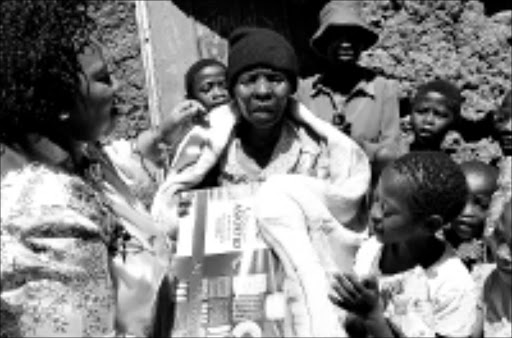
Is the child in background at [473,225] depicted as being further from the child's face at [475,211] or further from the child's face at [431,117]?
the child's face at [431,117]

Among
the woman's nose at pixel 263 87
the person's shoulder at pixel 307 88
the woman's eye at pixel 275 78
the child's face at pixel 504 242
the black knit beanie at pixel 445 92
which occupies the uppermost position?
the person's shoulder at pixel 307 88

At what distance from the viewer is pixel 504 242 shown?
204 inches

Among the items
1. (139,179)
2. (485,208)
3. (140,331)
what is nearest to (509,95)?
(485,208)

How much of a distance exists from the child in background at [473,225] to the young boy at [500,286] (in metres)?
1.19

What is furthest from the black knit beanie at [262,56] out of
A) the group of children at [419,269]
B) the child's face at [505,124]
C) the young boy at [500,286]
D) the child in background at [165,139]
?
the child's face at [505,124]

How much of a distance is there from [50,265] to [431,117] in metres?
3.54

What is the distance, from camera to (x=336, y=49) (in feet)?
23.9

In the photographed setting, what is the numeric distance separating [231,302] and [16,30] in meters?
1.21

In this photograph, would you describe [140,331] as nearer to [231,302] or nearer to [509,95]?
[231,302]

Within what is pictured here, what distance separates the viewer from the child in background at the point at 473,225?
6.66m

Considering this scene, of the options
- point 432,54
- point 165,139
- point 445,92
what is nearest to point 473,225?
point 445,92

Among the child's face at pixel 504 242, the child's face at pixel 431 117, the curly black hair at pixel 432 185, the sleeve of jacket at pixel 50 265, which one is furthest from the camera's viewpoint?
the child's face at pixel 431 117

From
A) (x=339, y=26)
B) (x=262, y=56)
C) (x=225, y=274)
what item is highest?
(x=339, y=26)

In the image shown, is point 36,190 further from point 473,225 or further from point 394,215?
point 473,225
